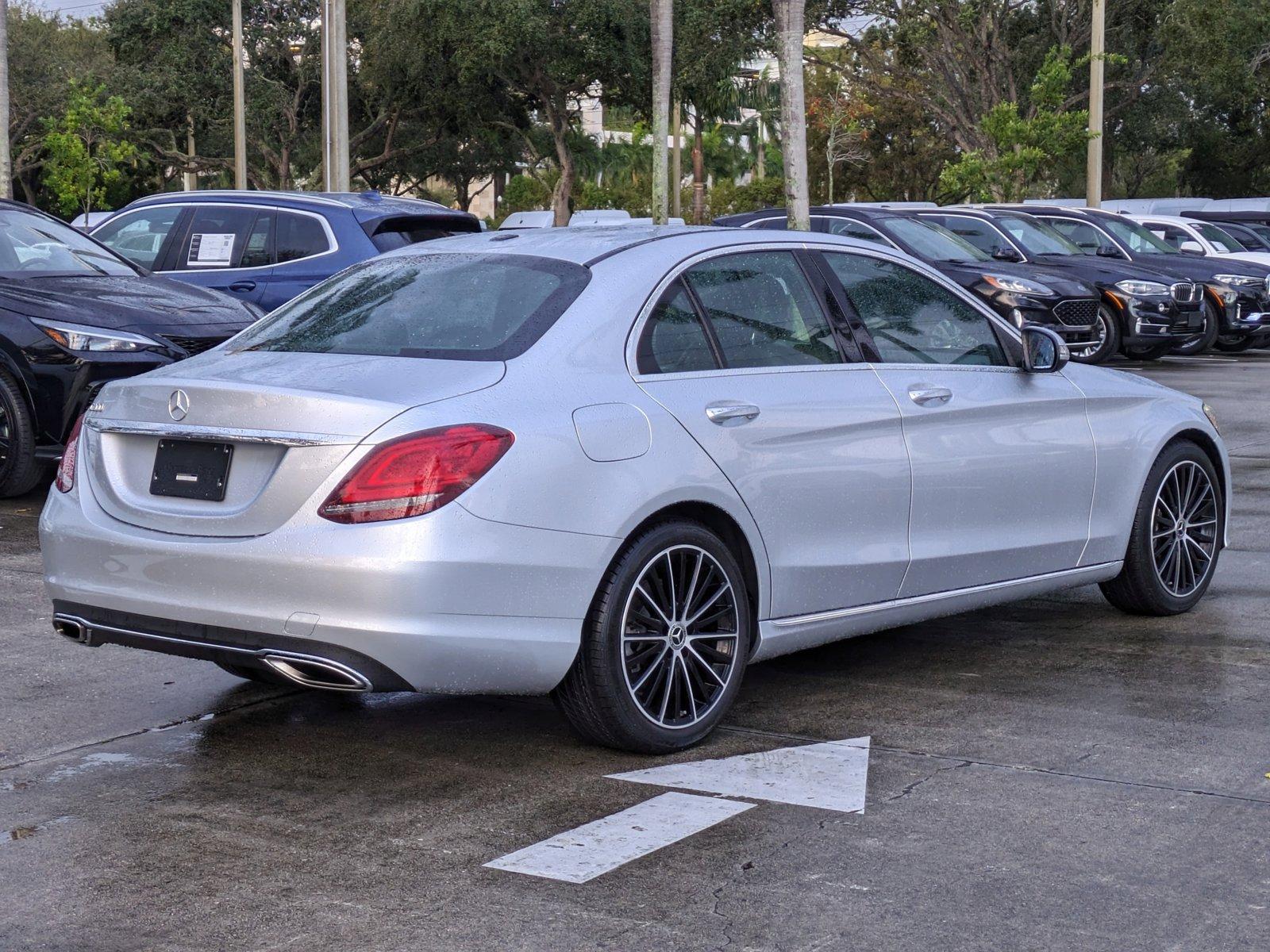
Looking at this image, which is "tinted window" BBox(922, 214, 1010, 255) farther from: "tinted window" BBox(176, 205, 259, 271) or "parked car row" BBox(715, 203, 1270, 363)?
"tinted window" BBox(176, 205, 259, 271)

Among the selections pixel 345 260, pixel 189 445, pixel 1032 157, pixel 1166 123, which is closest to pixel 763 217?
pixel 345 260

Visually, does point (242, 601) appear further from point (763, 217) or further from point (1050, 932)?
point (763, 217)

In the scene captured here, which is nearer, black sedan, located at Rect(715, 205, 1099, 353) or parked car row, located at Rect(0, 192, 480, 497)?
parked car row, located at Rect(0, 192, 480, 497)

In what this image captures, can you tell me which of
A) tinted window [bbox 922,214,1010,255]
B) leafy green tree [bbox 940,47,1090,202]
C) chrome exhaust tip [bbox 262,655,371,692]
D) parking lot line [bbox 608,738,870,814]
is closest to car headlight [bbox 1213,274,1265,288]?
tinted window [bbox 922,214,1010,255]

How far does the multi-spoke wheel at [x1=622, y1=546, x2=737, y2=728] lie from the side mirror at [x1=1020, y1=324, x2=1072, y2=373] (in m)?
1.87

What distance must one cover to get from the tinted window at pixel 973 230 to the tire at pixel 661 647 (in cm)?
1519

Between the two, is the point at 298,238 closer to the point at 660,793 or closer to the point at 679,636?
the point at 679,636

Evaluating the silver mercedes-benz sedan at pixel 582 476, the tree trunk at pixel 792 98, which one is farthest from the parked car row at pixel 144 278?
the tree trunk at pixel 792 98

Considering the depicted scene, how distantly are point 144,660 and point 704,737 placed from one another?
2.34 metres

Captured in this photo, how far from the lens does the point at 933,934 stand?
3812 mm

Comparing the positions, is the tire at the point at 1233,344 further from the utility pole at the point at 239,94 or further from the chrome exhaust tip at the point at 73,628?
the utility pole at the point at 239,94

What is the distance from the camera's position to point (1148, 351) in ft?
67.2

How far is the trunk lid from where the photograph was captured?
4.73 meters

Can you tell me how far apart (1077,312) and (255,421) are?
1513 centimetres
